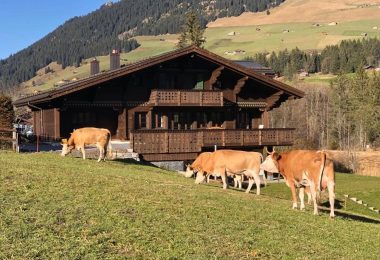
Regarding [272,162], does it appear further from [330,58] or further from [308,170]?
[330,58]

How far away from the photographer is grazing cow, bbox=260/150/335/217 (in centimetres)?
1412

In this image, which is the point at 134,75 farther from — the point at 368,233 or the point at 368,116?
the point at 368,116

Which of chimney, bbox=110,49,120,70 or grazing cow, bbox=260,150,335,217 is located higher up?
chimney, bbox=110,49,120,70

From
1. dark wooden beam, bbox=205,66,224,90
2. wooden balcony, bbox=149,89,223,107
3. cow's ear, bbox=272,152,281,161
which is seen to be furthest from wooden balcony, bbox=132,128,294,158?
cow's ear, bbox=272,152,281,161

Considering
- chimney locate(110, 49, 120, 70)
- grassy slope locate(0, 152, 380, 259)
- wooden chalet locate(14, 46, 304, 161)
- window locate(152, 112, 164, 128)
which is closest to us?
grassy slope locate(0, 152, 380, 259)

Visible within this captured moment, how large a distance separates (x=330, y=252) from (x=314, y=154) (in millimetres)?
4819

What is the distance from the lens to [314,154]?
14.5 m

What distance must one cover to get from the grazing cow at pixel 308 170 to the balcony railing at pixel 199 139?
1655cm

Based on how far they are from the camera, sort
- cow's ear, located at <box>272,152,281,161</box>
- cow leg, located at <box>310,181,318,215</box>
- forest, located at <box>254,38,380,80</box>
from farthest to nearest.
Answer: forest, located at <box>254,38,380,80</box>
cow's ear, located at <box>272,152,281,161</box>
cow leg, located at <box>310,181,318,215</box>

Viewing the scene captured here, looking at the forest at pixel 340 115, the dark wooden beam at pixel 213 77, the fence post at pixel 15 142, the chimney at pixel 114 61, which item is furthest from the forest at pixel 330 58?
the fence post at pixel 15 142

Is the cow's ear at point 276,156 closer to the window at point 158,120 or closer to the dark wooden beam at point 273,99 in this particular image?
the window at point 158,120

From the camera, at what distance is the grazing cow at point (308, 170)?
14117 mm

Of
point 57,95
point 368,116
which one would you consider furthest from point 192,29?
point 57,95

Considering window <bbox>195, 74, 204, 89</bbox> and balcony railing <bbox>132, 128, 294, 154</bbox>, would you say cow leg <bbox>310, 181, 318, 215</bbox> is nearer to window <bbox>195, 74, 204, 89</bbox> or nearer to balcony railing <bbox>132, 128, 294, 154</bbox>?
balcony railing <bbox>132, 128, 294, 154</bbox>
